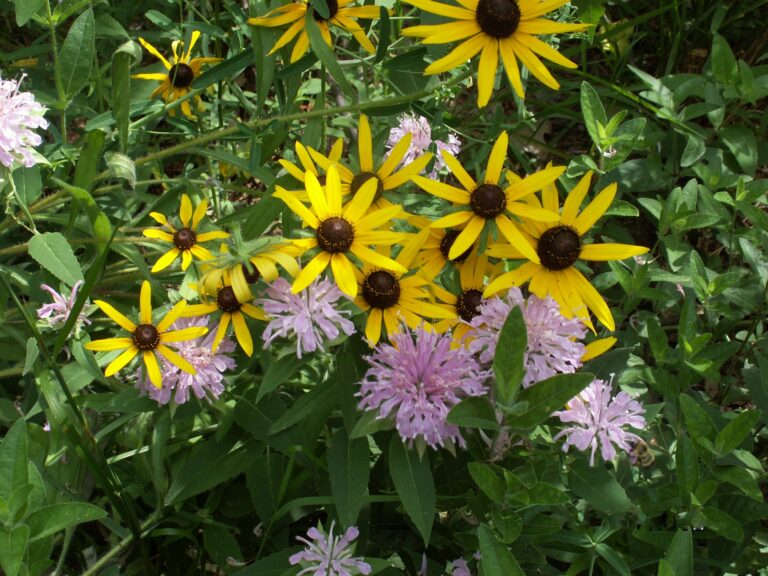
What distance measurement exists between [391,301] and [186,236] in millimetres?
570

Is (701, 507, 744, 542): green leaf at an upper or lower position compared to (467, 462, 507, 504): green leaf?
upper

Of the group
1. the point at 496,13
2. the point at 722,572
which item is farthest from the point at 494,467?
the point at 496,13

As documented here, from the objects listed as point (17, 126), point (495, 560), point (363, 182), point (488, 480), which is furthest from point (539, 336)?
point (17, 126)

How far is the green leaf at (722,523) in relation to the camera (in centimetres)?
165

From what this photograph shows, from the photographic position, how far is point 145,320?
171 centimetres

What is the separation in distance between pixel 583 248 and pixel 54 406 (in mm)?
1149

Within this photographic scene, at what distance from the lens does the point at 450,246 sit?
1.74 metres

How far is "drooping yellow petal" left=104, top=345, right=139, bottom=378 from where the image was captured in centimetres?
163

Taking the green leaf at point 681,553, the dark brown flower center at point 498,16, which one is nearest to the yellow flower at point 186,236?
the dark brown flower center at point 498,16

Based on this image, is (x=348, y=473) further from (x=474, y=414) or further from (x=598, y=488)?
(x=598, y=488)

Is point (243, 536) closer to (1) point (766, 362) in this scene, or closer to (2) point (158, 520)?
(2) point (158, 520)

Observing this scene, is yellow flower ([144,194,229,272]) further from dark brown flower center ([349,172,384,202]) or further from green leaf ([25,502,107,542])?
green leaf ([25,502,107,542])

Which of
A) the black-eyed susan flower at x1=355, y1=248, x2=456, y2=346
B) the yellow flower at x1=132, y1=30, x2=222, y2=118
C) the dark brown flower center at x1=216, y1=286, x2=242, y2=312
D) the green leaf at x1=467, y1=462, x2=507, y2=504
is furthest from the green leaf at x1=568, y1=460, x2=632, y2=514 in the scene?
the yellow flower at x1=132, y1=30, x2=222, y2=118

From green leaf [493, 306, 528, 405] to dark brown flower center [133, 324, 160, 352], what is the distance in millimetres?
710
